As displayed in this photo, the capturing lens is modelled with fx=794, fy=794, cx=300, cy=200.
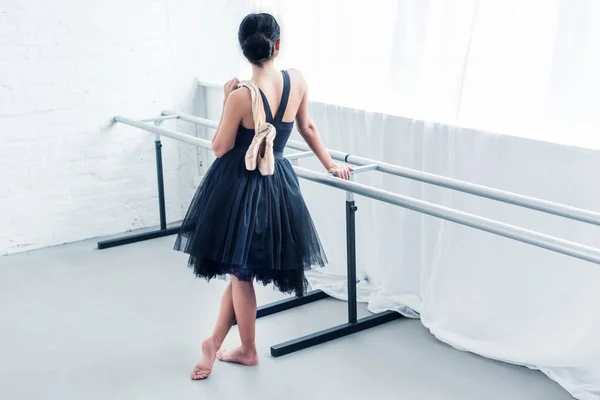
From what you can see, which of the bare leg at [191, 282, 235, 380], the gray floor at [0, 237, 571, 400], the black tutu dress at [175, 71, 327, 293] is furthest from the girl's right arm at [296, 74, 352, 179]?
the gray floor at [0, 237, 571, 400]

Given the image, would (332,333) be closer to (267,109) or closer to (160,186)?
(267,109)

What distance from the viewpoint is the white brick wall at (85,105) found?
13.4ft

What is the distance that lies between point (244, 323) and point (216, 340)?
5.2 inches

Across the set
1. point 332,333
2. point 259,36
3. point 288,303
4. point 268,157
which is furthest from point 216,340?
point 259,36

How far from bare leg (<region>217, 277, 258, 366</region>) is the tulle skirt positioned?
0.06m

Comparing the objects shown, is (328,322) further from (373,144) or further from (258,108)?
(258,108)

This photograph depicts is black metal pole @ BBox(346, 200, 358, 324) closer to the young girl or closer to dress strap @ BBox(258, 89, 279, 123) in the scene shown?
the young girl

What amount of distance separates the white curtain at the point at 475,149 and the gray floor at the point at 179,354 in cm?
15

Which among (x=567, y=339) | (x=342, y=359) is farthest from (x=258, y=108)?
(x=567, y=339)

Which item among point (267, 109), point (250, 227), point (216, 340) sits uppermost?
point (267, 109)

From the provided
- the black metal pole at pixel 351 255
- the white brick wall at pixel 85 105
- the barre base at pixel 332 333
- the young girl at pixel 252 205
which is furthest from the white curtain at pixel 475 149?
the white brick wall at pixel 85 105

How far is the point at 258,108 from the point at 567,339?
4.29 feet

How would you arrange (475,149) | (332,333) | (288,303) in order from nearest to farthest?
(475,149) < (332,333) < (288,303)

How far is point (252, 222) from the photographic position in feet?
8.64
